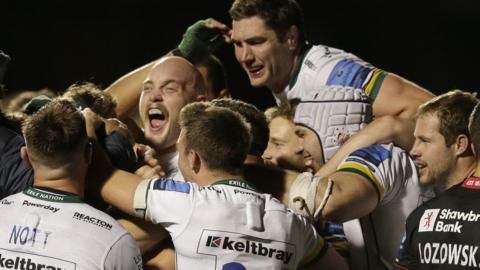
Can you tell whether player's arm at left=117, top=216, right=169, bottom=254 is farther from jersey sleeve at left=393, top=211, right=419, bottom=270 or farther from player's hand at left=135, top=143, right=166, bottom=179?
jersey sleeve at left=393, top=211, right=419, bottom=270

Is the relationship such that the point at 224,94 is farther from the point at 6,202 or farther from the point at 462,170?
the point at 6,202

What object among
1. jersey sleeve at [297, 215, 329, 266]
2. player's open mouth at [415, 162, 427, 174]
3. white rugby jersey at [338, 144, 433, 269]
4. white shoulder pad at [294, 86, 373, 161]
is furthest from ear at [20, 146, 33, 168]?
player's open mouth at [415, 162, 427, 174]

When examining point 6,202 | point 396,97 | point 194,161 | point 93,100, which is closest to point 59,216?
point 6,202

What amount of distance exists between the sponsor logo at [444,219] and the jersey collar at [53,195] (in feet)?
3.48

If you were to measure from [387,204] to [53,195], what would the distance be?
3.96 ft

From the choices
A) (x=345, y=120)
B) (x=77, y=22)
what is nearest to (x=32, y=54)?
(x=77, y=22)

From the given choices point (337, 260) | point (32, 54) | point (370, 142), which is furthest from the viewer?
point (32, 54)

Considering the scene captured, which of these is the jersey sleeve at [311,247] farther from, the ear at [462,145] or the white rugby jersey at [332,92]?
the white rugby jersey at [332,92]

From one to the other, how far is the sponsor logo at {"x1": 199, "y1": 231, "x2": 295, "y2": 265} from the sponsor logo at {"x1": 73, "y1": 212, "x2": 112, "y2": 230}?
11.2 inches

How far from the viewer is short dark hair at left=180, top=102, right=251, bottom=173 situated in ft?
10.1

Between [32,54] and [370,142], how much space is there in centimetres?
494

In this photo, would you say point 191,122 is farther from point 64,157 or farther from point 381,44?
point 381,44

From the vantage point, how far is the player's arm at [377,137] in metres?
3.64

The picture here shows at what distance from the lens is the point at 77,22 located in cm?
834
